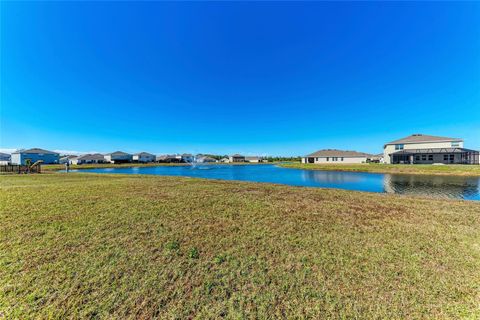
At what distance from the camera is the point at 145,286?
133 inches

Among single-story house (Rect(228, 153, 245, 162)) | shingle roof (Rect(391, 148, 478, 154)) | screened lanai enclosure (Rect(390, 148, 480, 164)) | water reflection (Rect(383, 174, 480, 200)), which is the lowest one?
water reflection (Rect(383, 174, 480, 200))

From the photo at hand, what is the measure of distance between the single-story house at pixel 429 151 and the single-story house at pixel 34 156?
4023 inches

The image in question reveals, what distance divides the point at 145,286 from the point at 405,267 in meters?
5.13

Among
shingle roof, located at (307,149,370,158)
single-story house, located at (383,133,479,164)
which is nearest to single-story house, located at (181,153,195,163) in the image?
shingle roof, located at (307,149,370,158)

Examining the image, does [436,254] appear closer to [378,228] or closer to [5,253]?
[378,228]

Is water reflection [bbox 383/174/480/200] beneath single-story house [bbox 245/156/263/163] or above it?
beneath

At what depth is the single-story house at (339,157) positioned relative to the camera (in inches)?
2012

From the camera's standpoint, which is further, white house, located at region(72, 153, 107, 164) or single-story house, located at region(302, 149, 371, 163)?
white house, located at region(72, 153, 107, 164)

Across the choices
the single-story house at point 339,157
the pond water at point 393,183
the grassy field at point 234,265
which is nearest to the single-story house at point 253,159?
the single-story house at point 339,157

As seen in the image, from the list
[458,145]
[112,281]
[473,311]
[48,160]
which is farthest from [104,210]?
[48,160]

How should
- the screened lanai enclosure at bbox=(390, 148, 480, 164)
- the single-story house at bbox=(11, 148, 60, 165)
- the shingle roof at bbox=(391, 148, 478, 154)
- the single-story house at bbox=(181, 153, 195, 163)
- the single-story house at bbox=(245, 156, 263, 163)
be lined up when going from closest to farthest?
the shingle roof at bbox=(391, 148, 478, 154) → the screened lanai enclosure at bbox=(390, 148, 480, 164) → the single-story house at bbox=(11, 148, 60, 165) → the single-story house at bbox=(181, 153, 195, 163) → the single-story house at bbox=(245, 156, 263, 163)

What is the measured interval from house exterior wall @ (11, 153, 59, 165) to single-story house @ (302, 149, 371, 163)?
8825cm

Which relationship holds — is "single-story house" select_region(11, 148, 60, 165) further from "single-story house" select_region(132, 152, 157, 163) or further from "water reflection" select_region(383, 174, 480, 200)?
"water reflection" select_region(383, 174, 480, 200)

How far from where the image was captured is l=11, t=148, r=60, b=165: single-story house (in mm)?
63122
